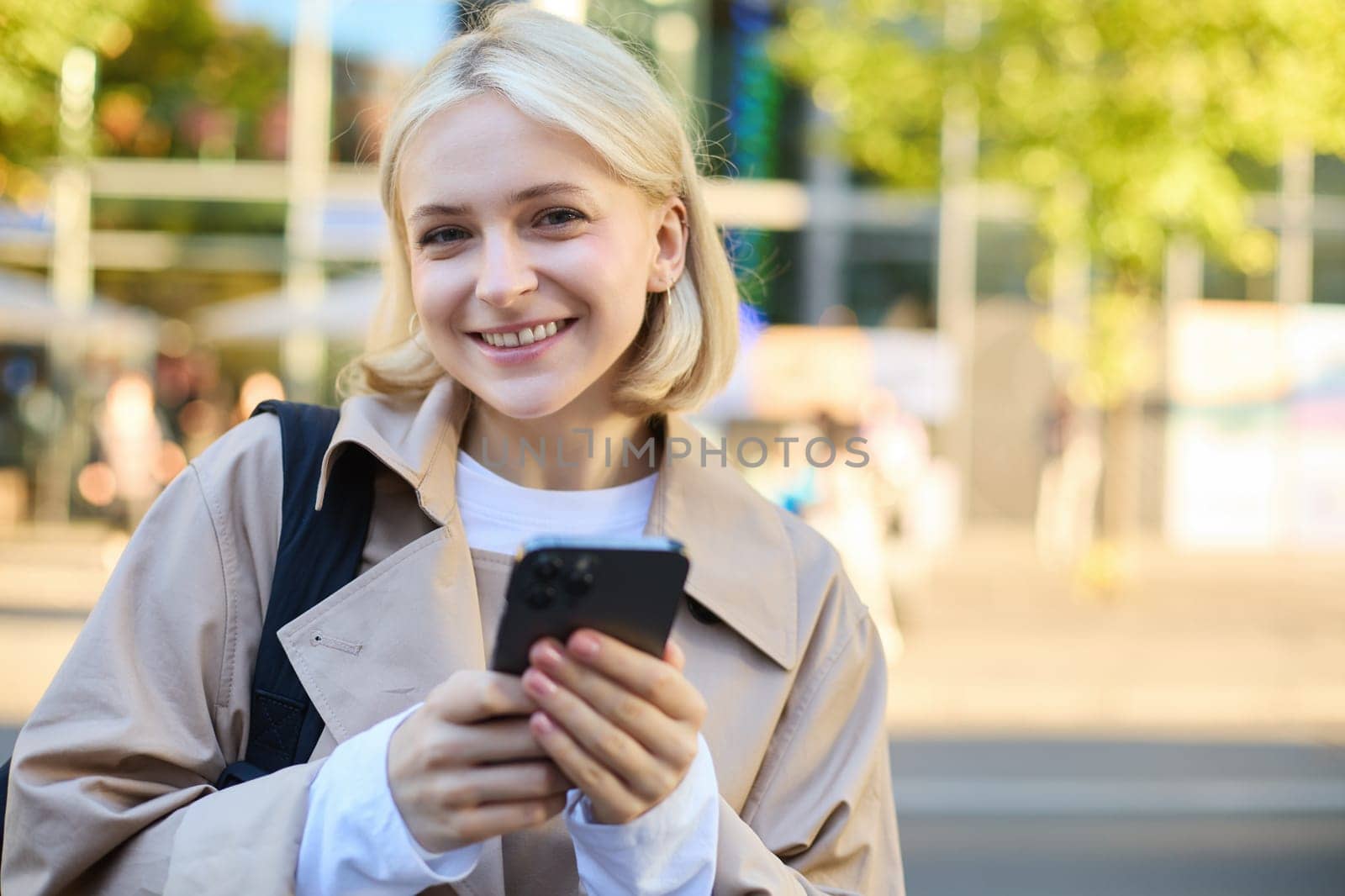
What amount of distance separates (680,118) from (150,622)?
99 centimetres

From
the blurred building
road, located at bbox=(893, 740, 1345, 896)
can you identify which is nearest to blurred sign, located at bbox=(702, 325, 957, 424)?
the blurred building

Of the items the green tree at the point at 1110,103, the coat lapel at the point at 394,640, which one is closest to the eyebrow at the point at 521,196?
the coat lapel at the point at 394,640

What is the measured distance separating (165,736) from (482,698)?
46cm

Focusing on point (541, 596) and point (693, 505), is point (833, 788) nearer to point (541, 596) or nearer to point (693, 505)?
point (693, 505)

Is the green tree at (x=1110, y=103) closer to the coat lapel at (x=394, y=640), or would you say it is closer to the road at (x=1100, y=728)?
the road at (x=1100, y=728)

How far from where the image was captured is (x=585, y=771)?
4.42 feet

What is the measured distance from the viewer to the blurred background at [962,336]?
8102 mm

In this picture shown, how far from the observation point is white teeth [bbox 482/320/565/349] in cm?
178

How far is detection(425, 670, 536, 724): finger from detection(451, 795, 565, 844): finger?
9 centimetres

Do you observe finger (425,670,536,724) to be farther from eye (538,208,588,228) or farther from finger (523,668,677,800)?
eye (538,208,588,228)

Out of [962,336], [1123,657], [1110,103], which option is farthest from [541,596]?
[962,336]

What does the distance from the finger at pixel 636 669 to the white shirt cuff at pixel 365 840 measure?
254 mm

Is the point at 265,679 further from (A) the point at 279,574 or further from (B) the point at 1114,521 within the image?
(B) the point at 1114,521

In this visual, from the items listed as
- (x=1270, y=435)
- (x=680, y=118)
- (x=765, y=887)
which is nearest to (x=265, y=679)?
(x=765, y=887)
